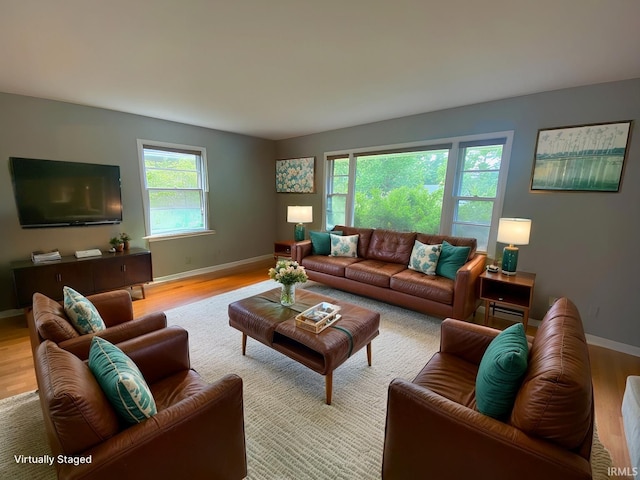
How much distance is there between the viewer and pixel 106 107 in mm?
3500

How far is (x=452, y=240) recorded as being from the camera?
344 cm

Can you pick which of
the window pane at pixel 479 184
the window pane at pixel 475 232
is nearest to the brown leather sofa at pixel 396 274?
the window pane at pixel 475 232

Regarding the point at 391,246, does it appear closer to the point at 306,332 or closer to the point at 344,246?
the point at 344,246

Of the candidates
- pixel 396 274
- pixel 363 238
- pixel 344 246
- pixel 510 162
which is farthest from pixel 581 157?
pixel 344 246

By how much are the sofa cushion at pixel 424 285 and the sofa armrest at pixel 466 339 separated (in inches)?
45.1

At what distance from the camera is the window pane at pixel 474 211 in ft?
11.2

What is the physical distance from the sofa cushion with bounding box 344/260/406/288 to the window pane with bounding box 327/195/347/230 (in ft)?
4.33

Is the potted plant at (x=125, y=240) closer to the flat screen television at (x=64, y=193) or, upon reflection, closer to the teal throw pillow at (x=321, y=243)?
the flat screen television at (x=64, y=193)

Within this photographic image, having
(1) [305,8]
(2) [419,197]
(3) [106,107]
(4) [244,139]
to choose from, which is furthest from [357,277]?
(3) [106,107]

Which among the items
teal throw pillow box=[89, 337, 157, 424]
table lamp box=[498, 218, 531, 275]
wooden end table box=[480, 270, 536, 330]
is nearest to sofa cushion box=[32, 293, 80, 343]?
teal throw pillow box=[89, 337, 157, 424]

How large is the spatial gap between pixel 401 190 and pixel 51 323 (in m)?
3.95

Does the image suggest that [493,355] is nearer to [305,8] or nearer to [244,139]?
[305,8]

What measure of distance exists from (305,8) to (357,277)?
2.74m

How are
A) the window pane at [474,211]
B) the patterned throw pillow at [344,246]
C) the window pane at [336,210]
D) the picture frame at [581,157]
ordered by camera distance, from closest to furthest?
the picture frame at [581,157]
the window pane at [474,211]
the patterned throw pillow at [344,246]
the window pane at [336,210]
